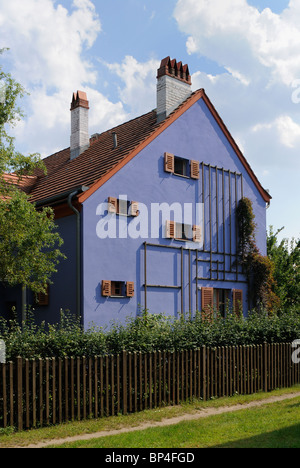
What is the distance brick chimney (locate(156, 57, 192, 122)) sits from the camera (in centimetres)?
2059

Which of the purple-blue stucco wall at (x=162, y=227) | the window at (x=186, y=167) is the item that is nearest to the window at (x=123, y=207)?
the purple-blue stucco wall at (x=162, y=227)

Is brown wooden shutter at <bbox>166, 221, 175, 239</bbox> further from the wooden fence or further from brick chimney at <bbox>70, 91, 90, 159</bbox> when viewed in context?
brick chimney at <bbox>70, 91, 90, 159</bbox>

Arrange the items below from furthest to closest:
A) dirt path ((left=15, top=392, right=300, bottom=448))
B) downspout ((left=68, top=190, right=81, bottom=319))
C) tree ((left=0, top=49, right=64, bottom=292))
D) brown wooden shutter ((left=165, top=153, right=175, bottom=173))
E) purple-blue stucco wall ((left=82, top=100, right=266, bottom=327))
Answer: brown wooden shutter ((left=165, top=153, right=175, bottom=173))
purple-blue stucco wall ((left=82, top=100, right=266, bottom=327))
downspout ((left=68, top=190, right=81, bottom=319))
tree ((left=0, top=49, right=64, bottom=292))
dirt path ((left=15, top=392, right=300, bottom=448))

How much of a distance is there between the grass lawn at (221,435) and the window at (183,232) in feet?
31.2

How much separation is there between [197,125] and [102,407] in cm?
1338

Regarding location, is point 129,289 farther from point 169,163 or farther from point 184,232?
point 169,163

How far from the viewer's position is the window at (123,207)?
17.4m

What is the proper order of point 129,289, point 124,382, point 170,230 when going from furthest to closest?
point 170,230
point 129,289
point 124,382

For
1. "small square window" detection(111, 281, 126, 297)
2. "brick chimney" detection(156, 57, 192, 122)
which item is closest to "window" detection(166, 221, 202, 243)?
"small square window" detection(111, 281, 126, 297)

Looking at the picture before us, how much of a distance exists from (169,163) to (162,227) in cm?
242

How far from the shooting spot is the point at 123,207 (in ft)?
58.8

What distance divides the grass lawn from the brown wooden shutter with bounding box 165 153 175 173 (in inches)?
428

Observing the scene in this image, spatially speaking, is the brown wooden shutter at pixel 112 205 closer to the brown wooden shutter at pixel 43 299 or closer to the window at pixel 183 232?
the window at pixel 183 232

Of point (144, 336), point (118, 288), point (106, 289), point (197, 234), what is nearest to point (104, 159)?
point (197, 234)
